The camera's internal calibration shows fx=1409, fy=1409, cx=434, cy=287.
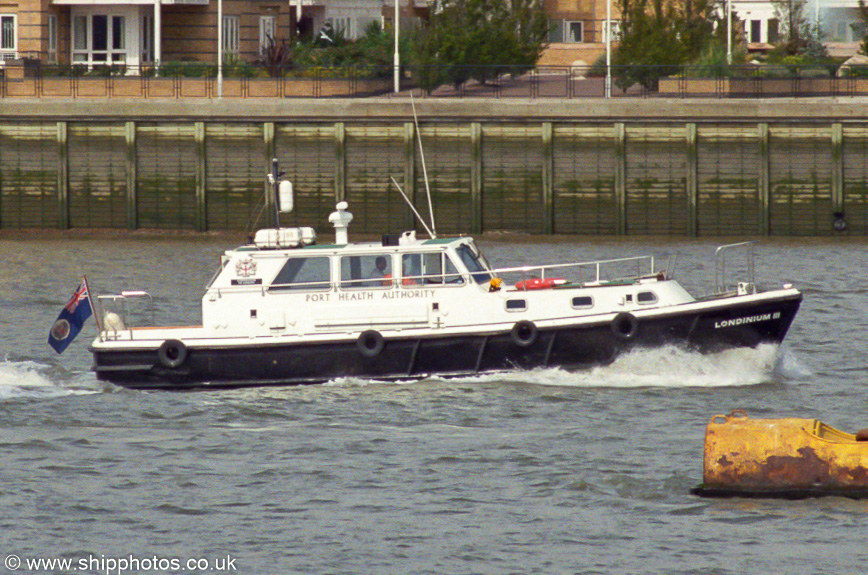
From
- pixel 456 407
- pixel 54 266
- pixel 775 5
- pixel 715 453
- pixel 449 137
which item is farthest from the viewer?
pixel 775 5

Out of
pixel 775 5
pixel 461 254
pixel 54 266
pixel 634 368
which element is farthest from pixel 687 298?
pixel 775 5

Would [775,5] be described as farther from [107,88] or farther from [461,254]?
[461,254]

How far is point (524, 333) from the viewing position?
19.2 meters

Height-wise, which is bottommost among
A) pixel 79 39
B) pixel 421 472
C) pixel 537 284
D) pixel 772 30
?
pixel 421 472

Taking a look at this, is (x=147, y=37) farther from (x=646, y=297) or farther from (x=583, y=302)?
(x=646, y=297)

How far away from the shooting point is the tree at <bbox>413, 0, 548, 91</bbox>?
46.2 meters

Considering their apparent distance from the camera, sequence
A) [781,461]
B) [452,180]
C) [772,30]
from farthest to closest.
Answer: [772,30] < [452,180] < [781,461]

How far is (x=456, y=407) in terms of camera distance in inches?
729

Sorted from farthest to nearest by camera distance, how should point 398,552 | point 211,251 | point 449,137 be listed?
1. point 449,137
2. point 211,251
3. point 398,552

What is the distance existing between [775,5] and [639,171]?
Answer: 27.7m

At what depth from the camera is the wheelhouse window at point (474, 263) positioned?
19641 millimetres

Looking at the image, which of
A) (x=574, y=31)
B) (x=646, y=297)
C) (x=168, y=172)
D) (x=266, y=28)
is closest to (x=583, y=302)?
(x=646, y=297)

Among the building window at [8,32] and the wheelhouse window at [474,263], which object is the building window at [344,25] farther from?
the wheelhouse window at [474,263]

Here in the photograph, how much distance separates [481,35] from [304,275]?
2886cm
